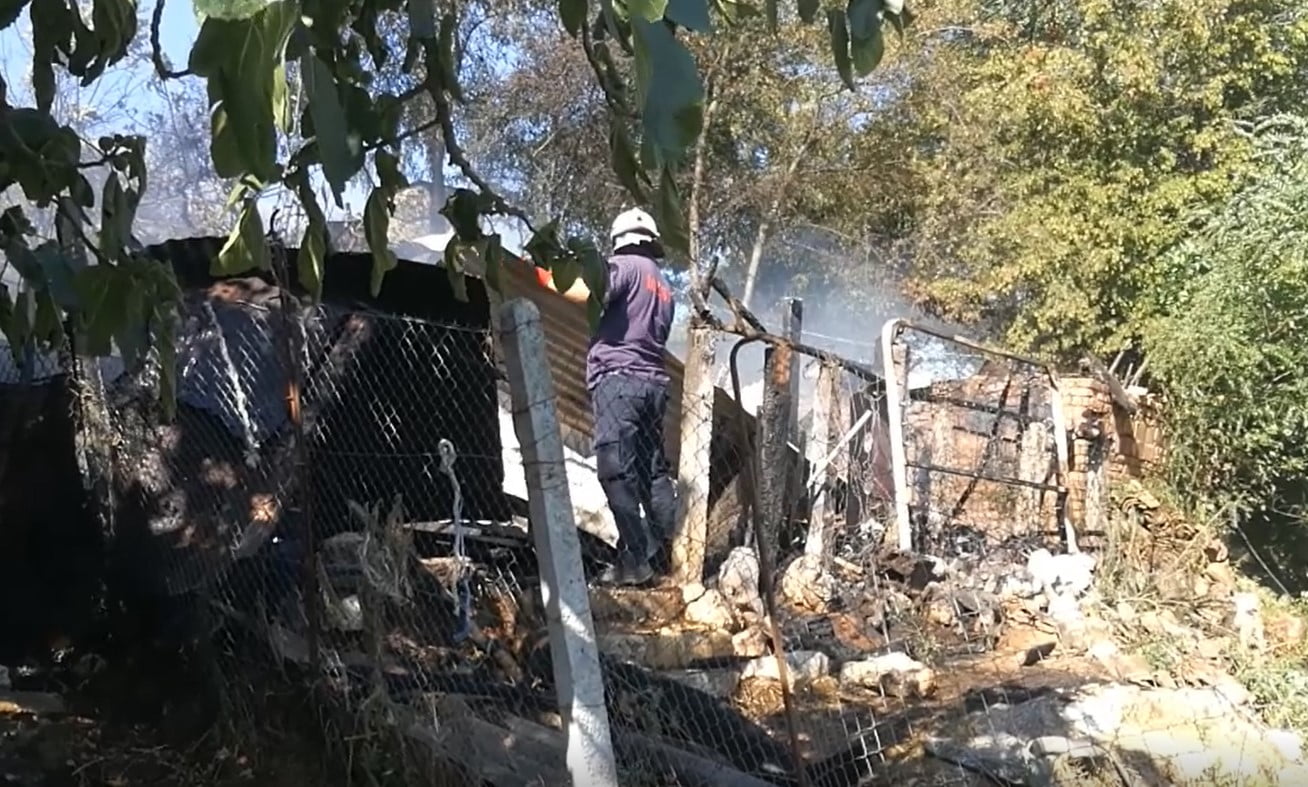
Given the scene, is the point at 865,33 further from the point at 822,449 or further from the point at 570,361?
the point at 822,449

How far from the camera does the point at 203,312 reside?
470 centimetres

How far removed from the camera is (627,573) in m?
5.64

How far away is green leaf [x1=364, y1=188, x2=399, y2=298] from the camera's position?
1.96m

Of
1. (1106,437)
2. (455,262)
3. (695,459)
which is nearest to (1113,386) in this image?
(1106,437)

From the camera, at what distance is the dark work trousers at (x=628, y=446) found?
558 centimetres

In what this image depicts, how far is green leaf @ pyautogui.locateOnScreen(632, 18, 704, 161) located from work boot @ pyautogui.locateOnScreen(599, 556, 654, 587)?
15.1 feet

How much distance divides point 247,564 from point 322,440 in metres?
0.55

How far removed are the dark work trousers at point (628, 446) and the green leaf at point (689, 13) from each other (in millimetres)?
4439

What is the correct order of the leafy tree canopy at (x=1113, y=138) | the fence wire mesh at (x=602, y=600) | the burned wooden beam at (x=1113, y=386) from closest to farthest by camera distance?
the fence wire mesh at (x=602, y=600)
the burned wooden beam at (x=1113, y=386)
the leafy tree canopy at (x=1113, y=138)

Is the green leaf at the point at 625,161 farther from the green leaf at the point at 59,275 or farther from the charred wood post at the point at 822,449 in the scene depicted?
the charred wood post at the point at 822,449

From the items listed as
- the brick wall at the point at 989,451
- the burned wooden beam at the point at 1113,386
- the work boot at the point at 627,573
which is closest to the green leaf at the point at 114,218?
the work boot at the point at 627,573

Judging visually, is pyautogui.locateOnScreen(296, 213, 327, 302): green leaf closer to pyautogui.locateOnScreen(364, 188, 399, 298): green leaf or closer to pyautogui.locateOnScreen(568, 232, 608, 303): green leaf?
pyautogui.locateOnScreen(364, 188, 399, 298): green leaf

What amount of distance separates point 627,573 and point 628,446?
506 mm

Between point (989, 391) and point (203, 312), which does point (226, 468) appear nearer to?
point (203, 312)
